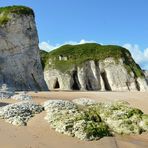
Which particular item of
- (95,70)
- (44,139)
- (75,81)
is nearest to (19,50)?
(75,81)

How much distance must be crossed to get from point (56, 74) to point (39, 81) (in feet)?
62.5

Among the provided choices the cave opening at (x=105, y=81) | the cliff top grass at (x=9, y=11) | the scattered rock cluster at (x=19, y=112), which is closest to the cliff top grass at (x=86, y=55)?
the cave opening at (x=105, y=81)

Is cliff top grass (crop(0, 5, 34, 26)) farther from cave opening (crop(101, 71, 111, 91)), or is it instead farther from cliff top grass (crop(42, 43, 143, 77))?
cave opening (crop(101, 71, 111, 91))

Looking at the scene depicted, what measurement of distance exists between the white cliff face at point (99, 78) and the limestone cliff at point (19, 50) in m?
16.6

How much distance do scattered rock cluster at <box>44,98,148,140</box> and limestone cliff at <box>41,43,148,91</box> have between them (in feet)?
Result: 129

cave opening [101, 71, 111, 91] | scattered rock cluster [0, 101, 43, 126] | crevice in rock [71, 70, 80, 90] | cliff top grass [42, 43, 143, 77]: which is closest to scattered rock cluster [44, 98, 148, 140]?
scattered rock cluster [0, 101, 43, 126]

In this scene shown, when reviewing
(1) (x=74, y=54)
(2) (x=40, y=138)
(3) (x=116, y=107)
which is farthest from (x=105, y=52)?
(2) (x=40, y=138)

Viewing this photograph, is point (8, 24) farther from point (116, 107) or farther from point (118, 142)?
point (118, 142)

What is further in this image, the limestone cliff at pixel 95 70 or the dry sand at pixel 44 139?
the limestone cliff at pixel 95 70

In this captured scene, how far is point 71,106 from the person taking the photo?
14570 millimetres

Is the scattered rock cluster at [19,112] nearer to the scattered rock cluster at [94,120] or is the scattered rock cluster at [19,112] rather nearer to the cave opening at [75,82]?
the scattered rock cluster at [94,120]

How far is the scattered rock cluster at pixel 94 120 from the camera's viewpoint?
12.4 meters

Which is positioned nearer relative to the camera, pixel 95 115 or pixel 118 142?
pixel 118 142

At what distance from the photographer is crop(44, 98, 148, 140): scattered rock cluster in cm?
1243
